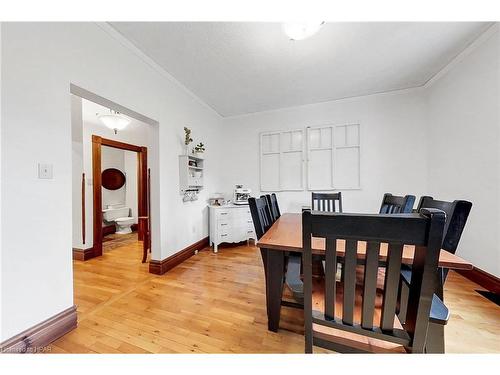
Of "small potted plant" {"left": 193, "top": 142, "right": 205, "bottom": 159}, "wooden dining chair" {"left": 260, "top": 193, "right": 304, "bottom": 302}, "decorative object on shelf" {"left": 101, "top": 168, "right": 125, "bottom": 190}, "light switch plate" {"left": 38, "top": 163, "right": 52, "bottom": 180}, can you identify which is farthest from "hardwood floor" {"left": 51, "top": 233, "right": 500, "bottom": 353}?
"decorative object on shelf" {"left": 101, "top": 168, "right": 125, "bottom": 190}

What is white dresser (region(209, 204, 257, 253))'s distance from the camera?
3188 mm

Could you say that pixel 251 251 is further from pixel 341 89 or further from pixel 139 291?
pixel 341 89

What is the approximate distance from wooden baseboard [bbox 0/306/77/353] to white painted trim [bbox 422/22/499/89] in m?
4.42

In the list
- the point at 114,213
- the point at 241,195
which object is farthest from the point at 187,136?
the point at 114,213

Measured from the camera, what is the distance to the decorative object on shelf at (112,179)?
15.9 feet

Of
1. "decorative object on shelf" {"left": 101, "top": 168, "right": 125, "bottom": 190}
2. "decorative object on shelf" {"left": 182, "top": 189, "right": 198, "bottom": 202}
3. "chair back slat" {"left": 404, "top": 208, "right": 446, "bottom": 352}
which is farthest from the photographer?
"decorative object on shelf" {"left": 101, "top": 168, "right": 125, "bottom": 190}

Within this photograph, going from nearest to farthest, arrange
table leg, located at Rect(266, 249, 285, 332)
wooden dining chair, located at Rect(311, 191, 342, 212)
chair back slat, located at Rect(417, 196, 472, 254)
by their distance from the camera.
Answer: chair back slat, located at Rect(417, 196, 472, 254), table leg, located at Rect(266, 249, 285, 332), wooden dining chair, located at Rect(311, 191, 342, 212)

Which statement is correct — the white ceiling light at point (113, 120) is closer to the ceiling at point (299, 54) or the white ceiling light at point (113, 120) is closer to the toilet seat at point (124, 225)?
the ceiling at point (299, 54)

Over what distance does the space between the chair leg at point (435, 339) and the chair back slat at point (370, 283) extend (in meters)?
0.35

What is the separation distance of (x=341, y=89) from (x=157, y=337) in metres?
3.69

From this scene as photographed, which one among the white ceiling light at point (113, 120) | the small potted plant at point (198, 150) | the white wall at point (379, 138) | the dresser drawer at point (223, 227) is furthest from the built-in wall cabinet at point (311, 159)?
the white ceiling light at point (113, 120)

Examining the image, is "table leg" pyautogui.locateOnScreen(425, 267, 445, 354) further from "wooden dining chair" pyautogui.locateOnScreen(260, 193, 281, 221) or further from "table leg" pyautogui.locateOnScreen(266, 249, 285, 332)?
"wooden dining chair" pyautogui.locateOnScreen(260, 193, 281, 221)
